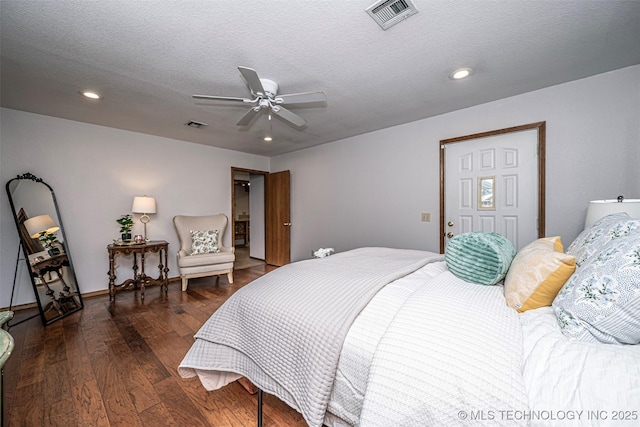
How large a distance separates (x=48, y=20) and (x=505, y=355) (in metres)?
2.99

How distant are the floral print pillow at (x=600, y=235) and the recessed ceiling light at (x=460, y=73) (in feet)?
5.15

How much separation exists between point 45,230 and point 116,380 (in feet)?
8.35

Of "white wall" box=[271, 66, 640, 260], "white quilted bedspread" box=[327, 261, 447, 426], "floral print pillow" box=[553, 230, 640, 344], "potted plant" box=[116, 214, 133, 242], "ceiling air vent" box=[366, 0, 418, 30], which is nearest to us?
"floral print pillow" box=[553, 230, 640, 344]

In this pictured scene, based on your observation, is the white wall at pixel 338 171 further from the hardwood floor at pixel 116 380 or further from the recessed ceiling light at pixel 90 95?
the hardwood floor at pixel 116 380

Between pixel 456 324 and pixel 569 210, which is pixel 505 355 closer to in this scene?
pixel 456 324

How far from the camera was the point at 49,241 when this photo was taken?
3104 mm

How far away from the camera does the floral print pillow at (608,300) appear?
0.81 meters

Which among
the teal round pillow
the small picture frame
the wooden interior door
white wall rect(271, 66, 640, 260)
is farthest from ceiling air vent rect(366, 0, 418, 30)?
the wooden interior door

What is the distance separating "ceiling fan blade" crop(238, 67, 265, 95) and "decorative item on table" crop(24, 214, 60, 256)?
319 cm

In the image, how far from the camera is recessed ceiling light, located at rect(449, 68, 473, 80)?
2242 millimetres

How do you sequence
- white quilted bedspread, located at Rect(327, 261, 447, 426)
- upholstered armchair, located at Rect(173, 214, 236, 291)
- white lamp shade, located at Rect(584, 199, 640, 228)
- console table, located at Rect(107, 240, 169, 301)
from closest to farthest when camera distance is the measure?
white quilted bedspread, located at Rect(327, 261, 447, 426) → white lamp shade, located at Rect(584, 199, 640, 228) → console table, located at Rect(107, 240, 169, 301) → upholstered armchair, located at Rect(173, 214, 236, 291)

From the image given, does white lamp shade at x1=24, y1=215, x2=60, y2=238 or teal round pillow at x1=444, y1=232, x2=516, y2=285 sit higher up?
white lamp shade at x1=24, y1=215, x2=60, y2=238

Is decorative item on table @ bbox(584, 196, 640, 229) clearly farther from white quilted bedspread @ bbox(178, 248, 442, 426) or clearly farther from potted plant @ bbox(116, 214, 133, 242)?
potted plant @ bbox(116, 214, 133, 242)

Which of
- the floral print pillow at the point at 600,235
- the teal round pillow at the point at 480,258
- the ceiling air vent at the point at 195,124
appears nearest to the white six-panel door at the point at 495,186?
the floral print pillow at the point at 600,235
